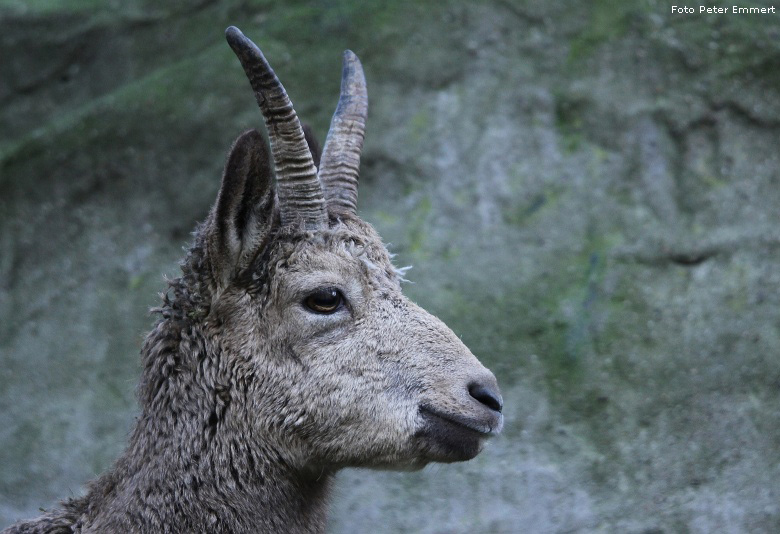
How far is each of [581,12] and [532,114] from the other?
53.4 inches

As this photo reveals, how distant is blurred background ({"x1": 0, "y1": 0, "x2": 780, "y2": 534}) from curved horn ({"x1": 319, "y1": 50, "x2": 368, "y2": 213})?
3188 mm

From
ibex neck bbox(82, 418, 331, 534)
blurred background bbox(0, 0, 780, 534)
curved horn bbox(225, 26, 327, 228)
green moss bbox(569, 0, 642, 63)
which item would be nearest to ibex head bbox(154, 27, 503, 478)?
curved horn bbox(225, 26, 327, 228)

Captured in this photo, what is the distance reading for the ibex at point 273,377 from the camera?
473 centimetres

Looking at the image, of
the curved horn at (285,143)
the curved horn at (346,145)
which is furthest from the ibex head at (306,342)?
the curved horn at (346,145)

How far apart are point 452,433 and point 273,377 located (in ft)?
3.22

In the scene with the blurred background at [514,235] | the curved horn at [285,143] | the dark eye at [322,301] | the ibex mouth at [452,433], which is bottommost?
the blurred background at [514,235]

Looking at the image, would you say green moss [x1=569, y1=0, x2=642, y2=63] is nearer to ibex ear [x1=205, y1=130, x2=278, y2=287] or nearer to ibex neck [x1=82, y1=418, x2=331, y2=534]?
ibex ear [x1=205, y1=130, x2=278, y2=287]

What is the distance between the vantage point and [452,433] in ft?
15.4

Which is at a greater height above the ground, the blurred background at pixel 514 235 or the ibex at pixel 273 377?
the ibex at pixel 273 377

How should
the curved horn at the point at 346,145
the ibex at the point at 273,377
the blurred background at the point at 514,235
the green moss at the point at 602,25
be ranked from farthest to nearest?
1. the green moss at the point at 602,25
2. the blurred background at the point at 514,235
3. the curved horn at the point at 346,145
4. the ibex at the point at 273,377

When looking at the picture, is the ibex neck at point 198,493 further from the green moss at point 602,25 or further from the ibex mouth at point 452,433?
the green moss at point 602,25

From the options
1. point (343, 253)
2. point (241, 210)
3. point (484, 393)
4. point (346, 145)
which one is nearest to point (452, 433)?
point (484, 393)

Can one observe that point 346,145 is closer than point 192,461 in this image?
No

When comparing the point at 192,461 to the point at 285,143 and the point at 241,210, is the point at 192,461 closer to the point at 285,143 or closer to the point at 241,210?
the point at 241,210
